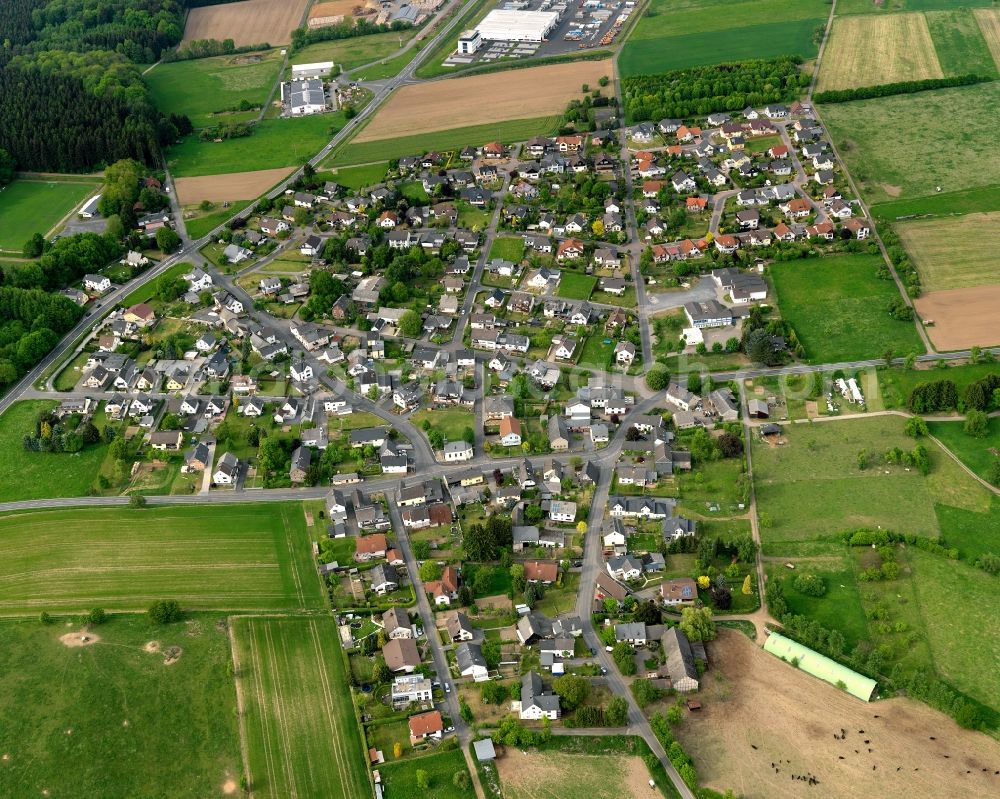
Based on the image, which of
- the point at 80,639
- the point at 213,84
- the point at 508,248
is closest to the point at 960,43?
the point at 508,248

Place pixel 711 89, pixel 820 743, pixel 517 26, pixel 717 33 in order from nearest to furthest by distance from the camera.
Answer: pixel 820 743
pixel 711 89
pixel 717 33
pixel 517 26

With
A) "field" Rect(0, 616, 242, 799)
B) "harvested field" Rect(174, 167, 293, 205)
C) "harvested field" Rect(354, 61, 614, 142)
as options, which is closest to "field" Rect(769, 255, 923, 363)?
"harvested field" Rect(354, 61, 614, 142)

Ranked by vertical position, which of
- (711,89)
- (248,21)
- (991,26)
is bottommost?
(711,89)

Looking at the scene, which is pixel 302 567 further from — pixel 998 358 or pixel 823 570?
pixel 998 358

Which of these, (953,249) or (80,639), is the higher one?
(953,249)

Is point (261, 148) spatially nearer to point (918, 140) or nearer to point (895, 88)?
point (918, 140)

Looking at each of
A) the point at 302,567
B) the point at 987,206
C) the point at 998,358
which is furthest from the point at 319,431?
the point at 987,206
